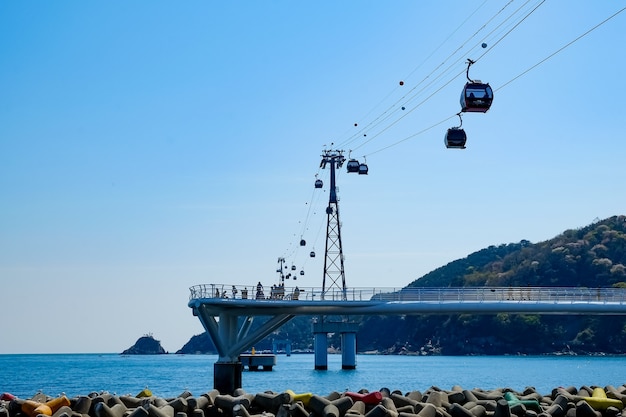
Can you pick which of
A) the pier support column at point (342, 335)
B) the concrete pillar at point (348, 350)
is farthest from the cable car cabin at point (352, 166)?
the concrete pillar at point (348, 350)

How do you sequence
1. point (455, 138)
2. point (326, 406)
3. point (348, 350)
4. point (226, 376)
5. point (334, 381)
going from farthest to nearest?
point (348, 350)
point (334, 381)
point (226, 376)
point (455, 138)
point (326, 406)

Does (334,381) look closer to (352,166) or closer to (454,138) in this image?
(352,166)

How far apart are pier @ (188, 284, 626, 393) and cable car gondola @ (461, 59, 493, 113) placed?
2367cm

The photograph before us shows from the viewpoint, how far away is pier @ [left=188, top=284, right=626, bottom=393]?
183ft

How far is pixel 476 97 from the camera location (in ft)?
108

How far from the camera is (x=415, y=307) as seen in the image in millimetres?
55938

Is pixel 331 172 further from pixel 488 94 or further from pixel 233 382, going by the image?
pixel 488 94

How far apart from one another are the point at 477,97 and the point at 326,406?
38.4ft

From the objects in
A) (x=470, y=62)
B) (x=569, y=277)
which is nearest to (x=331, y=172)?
(x=470, y=62)

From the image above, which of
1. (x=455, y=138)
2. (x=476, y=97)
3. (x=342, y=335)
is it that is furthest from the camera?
(x=342, y=335)

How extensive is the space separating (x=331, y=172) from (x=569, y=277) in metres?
127

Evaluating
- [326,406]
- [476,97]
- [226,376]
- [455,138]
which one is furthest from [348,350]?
[326,406]

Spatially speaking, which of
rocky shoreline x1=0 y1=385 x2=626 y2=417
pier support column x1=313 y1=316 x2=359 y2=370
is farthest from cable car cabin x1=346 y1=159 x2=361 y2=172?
pier support column x1=313 y1=316 x2=359 y2=370

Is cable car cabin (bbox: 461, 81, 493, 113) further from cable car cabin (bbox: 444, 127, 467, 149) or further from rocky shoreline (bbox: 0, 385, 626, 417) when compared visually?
rocky shoreline (bbox: 0, 385, 626, 417)
